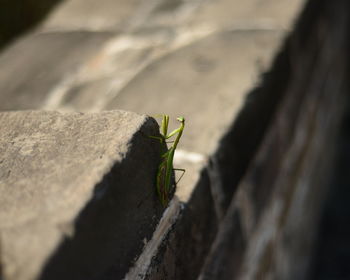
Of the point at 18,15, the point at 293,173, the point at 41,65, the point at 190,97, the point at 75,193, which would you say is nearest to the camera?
the point at 75,193

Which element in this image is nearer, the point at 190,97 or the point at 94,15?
the point at 190,97

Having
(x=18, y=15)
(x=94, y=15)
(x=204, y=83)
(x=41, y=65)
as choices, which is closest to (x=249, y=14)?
(x=204, y=83)

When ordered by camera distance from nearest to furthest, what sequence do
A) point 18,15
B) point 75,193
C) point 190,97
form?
point 75,193, point 190,97, point 18,15

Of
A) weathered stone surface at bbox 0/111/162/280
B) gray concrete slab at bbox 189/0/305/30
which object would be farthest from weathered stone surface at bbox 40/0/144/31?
weathered stone surface at bbox 0/111/162/280

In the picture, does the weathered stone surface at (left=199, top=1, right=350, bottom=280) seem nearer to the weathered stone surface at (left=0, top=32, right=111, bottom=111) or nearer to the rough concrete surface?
→ the rough concrete surface

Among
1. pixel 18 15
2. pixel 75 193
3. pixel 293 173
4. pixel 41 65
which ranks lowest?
pixel 293 173

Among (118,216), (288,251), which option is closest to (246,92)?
(118,216)

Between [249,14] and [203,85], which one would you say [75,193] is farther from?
[249,14]

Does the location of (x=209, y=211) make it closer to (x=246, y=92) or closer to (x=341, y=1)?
(x=246, y=92)
